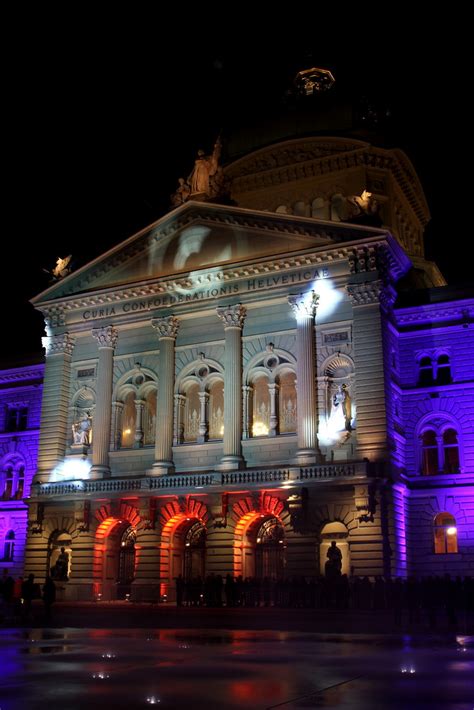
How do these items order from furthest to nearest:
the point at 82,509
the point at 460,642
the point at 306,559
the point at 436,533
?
the point at 82,509, the point at 436,533, the point at 306,559, the point at 460,642

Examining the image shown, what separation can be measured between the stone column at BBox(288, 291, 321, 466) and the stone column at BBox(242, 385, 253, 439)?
9.15 ft

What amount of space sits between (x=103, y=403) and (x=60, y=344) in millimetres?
4593

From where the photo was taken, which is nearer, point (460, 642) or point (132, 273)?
point (460, 642)

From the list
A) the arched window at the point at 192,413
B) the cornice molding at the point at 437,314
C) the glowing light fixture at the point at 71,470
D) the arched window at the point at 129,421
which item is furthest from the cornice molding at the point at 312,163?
the glowing light fixture at the point at 71,470

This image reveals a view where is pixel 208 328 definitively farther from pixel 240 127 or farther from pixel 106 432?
pixel 240 127

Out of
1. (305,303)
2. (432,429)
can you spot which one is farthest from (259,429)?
(432,429)

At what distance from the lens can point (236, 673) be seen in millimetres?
13227

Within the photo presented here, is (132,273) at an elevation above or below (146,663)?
above

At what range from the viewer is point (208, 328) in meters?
39.9

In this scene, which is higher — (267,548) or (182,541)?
(182,541)

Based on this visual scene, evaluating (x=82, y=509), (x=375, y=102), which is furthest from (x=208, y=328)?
(x=375, y=102)

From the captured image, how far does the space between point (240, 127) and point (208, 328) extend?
65.8 ft

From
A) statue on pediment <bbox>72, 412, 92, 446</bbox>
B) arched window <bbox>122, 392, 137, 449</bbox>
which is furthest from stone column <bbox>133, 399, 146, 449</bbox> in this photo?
statue on pediment <bbox>72, 412, 92, 446</bbox>

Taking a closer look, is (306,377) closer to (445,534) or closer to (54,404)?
(445,534)
